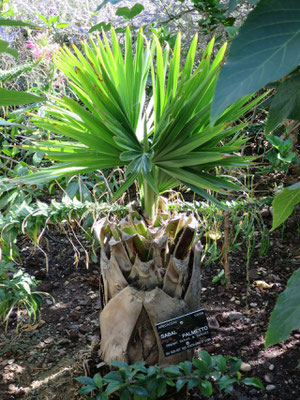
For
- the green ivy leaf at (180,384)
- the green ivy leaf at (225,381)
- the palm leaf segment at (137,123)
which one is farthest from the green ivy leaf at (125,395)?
the palm leaf segment at (137,123)

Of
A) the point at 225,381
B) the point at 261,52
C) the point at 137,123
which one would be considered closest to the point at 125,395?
the point at 225,381

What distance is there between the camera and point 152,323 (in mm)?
1371

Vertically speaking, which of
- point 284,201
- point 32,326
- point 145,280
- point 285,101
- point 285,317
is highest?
point 285,101

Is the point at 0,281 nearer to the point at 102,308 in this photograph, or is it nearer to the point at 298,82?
the point at 102,308

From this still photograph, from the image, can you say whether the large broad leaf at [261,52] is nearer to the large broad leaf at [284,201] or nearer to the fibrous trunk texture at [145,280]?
the large broad leaf at [284,201]

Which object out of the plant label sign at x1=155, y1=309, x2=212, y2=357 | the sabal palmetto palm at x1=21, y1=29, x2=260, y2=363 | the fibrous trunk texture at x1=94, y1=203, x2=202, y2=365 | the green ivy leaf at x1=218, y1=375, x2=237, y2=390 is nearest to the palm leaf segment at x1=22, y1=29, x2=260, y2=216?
the sabal palmetto palm at x1=21, y1=29, x2=260, y2=363

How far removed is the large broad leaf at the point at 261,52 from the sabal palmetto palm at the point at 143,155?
0.74 meters

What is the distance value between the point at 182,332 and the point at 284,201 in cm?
91

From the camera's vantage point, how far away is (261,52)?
1.19 feet

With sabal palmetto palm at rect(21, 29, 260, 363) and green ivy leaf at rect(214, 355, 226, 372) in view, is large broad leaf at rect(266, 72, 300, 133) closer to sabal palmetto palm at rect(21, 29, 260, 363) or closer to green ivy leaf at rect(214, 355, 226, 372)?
sabal palmetto palm at rect(21, 29, 260, 363)

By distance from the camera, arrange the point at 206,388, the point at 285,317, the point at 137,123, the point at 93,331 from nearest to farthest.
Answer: the point at 285,317 < the point at 206,388 < the point at 137,123 < the point at 93,331

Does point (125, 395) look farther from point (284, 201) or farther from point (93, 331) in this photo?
point (284, 201)

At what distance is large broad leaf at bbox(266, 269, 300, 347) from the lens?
0.49 metres

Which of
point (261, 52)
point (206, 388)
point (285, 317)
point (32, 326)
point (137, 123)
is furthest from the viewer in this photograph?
point (32, 326)
